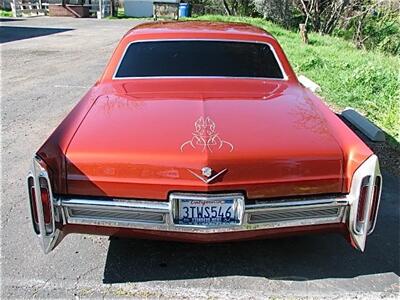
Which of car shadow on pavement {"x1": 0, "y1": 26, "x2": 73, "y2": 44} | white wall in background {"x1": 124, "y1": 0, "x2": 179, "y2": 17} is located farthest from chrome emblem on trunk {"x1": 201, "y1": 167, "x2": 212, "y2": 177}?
white wall in background {"x1": 124, "y1": 0, "x2": 179, "y2": 17}

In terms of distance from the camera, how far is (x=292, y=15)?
91.8 feet

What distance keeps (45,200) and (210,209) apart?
1003 millimetres

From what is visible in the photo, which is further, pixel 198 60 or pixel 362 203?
pixel 198 60

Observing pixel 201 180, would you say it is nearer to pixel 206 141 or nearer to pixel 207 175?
pixel 207 175

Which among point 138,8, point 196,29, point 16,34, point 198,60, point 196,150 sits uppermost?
point 196,29

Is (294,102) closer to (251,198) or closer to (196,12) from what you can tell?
(251,198)

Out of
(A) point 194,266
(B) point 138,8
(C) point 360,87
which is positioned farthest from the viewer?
(B) point 138,8

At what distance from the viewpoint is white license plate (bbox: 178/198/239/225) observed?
2.63 m

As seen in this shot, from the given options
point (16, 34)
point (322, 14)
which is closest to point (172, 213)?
point (16, 34)

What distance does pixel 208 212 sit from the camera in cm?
266

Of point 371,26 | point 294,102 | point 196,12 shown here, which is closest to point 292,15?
point 371,26

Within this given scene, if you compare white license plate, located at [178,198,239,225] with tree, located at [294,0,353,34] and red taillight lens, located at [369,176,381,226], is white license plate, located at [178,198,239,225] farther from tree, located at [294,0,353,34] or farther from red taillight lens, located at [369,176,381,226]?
tree, located at [294,0,353,34]

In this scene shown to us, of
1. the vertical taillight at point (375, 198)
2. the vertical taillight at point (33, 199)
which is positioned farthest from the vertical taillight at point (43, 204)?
the vertical taillight at point (375, 198)

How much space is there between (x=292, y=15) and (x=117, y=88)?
26.4 metres
